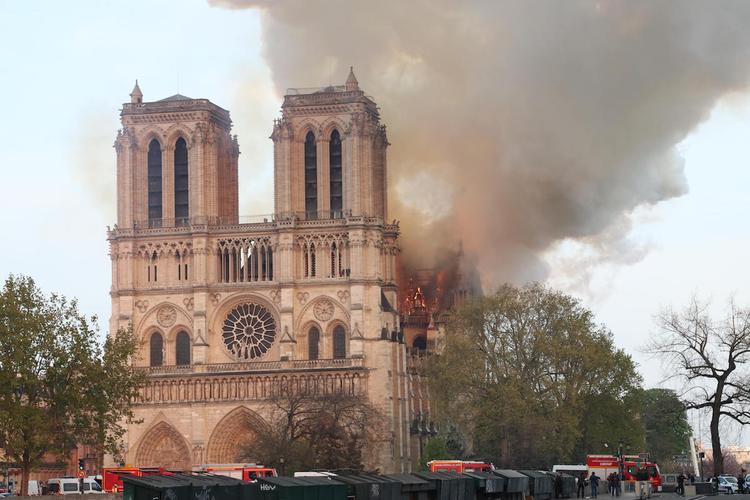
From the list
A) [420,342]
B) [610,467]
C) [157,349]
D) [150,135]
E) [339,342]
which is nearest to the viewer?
[610,467]

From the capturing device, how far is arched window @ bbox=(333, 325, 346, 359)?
13200 cm

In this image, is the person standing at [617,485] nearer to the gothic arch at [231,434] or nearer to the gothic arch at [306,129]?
the gothic arch at [231,434]

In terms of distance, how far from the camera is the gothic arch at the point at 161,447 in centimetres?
13138

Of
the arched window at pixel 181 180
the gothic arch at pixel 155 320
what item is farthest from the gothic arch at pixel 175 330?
the arched window at pixel 181 180

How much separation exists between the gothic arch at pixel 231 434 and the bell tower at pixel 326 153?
1515 cm

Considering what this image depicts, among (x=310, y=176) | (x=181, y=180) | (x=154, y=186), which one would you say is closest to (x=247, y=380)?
(x=310, y=176)

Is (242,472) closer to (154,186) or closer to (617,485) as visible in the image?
(617,485)

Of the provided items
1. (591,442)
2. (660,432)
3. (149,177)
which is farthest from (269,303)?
(660,432)

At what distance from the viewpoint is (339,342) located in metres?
132

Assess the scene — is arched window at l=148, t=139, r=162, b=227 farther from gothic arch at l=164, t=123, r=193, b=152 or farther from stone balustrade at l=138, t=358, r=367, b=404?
stone balustrade at l=138, t=358, r=367, b=404

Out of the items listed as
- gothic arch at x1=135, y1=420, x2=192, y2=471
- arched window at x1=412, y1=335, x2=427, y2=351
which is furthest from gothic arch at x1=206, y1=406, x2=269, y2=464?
arched window at x1=412, y1=335, x2=427, y2=351

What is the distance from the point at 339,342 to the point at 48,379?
49.5 meters

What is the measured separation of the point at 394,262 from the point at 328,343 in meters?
12.1

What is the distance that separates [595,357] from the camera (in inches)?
4321
